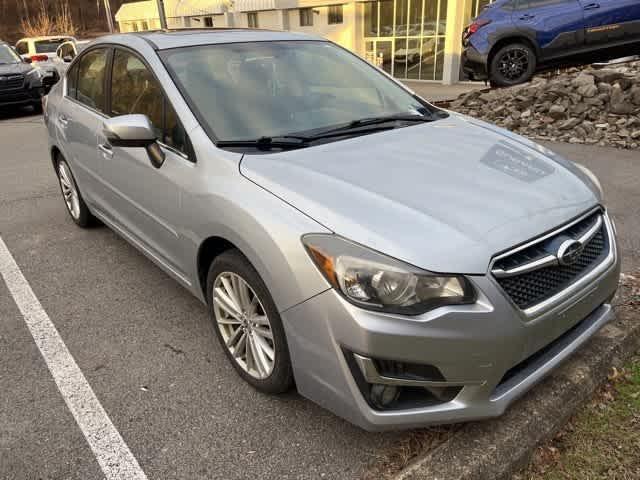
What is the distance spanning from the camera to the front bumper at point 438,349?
1.83 metres

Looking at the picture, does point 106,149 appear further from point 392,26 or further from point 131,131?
point 392,26

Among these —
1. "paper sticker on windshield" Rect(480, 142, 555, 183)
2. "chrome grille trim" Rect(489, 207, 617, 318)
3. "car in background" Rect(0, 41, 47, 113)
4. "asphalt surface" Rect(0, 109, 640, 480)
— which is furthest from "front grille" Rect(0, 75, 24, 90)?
"chrome grille trim" Rect(489, 207, 617, 318)

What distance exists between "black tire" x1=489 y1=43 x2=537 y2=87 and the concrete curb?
7.85 meters

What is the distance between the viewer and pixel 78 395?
262 centimetres

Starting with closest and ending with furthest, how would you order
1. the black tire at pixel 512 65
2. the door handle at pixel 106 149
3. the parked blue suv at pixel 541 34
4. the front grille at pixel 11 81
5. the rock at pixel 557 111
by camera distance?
1. the door handle at pixel 106 149
2. the rock at pixel 557 111
3. the parked blue suv at pixel 541 34
4. the black tire at pixel 512 65
5. the front grille at pixel 11 81

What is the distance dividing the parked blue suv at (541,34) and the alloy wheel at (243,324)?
8407 millimetres

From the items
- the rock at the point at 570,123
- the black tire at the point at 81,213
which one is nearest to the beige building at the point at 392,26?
the rock at the point at 570,123

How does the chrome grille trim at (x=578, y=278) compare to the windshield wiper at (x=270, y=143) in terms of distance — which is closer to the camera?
the chrome grille trim at (x=578, y=278)

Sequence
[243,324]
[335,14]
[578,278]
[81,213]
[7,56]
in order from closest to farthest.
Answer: [578,278] → [243,324] → [81,213] → [7,56] → [335,14]

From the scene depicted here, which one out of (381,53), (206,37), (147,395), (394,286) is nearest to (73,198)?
(206,37)

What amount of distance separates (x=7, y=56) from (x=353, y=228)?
14.4m

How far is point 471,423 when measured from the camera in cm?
224

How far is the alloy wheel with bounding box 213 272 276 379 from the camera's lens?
240 centimetres

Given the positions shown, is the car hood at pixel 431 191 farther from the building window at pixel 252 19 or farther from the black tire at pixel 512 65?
the building window at pixel 252 19
